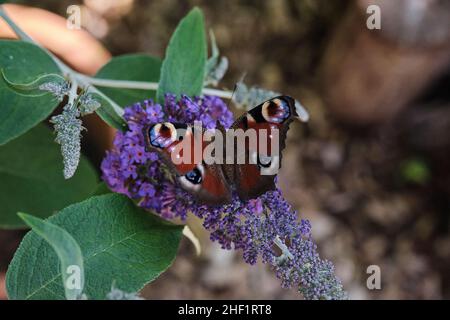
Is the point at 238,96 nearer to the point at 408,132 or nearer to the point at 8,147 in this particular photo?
the point at 8,147

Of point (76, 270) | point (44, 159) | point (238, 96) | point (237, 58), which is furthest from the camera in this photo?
point (237, 58)

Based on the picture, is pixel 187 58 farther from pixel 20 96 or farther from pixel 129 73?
pixel 20 96

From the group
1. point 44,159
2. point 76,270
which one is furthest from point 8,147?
point 76,270

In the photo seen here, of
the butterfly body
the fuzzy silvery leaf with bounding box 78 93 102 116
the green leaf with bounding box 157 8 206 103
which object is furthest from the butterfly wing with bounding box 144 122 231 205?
the green leaf with bounding box 157 8 206 103

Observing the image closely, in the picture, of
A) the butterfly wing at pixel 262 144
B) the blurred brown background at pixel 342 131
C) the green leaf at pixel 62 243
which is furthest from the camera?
the blurred brown background at pixel 342 131

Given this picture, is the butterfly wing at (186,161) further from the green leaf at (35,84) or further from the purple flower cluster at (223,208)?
the green leaf at (35,84)

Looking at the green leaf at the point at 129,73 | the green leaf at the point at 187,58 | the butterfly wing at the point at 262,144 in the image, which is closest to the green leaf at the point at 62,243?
the butterfly wing at the point at 262,144
